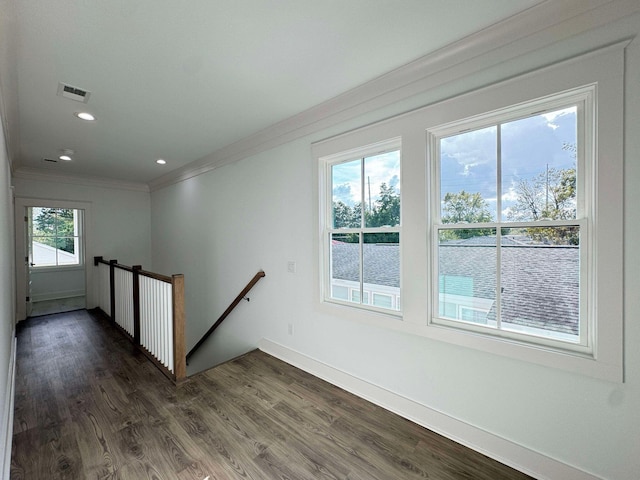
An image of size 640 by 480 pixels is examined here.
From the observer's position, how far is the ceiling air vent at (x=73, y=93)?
209 cm

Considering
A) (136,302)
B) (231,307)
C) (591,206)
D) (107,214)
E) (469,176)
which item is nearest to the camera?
(591,206)

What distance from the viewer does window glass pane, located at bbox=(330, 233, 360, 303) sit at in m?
2.43

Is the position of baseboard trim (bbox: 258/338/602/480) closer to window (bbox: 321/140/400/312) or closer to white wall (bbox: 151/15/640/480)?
white wall (bbox: 151/15/640/480)

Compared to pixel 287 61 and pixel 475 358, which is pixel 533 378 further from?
pixel 287 61

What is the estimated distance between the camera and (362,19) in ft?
4.90

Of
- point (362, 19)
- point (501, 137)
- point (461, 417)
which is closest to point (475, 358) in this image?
point (461, 417)

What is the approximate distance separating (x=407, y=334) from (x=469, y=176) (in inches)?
46.7

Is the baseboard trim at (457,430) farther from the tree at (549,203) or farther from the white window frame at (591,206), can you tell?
the tree at (549,203)

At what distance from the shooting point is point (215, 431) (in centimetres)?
187

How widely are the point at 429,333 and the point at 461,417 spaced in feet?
1.77

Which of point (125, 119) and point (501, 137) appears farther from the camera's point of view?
point (125, 119)

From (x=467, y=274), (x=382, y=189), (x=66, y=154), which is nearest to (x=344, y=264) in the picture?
(x=382, y=189)

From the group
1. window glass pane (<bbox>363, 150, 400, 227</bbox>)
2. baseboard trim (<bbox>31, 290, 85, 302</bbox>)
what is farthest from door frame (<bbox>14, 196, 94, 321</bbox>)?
window glass pane (<bbox>363, 150, 400, 227</bbox>)

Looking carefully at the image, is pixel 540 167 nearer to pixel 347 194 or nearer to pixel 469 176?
pixel 469 176
